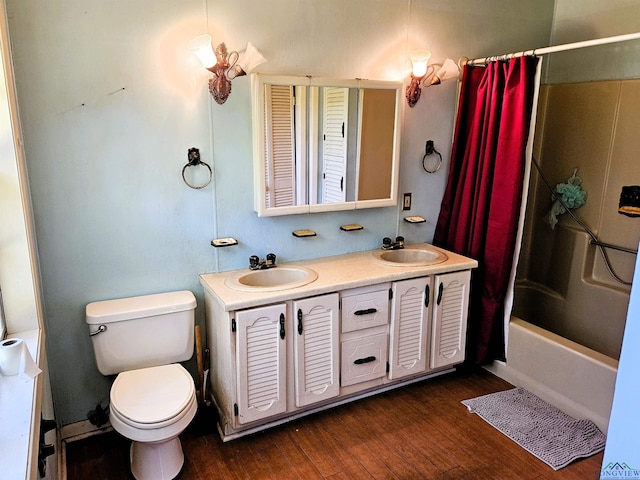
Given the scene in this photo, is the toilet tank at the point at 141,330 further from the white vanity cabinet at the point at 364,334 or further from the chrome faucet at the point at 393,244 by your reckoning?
the chrome faucet at the point at 393,244

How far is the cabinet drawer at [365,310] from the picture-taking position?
2.54m

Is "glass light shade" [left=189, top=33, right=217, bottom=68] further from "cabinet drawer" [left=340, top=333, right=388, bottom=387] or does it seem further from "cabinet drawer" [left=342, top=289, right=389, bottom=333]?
"cabinet drawer" [left=340, top=333, right=388, bottom=387]

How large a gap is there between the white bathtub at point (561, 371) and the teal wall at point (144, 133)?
136cm

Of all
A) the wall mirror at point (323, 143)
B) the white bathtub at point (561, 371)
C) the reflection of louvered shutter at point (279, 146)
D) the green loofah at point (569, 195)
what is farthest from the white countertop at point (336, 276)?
the green loofah at point (569, 195)

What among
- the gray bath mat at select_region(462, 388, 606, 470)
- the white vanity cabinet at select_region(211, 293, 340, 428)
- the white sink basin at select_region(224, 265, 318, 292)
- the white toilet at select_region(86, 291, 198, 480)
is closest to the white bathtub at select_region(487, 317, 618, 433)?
the gray bath mat at select_region(462, 388, 606, 470)

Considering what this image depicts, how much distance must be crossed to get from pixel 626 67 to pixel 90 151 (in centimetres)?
310

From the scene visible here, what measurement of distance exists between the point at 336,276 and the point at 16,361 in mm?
1486

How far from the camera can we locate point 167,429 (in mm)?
1960

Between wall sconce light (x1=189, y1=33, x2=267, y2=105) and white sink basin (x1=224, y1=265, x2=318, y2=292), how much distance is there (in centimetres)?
90

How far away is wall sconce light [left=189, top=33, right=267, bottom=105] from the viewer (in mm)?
2330

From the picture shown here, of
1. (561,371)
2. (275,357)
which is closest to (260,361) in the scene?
(275,357)

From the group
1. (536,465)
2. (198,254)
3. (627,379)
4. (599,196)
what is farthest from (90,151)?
(599,196)

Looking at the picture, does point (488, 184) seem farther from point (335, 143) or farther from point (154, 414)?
point (154, 414)

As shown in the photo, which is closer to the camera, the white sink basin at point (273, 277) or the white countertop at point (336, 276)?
the white countertop at point (336, 276)
